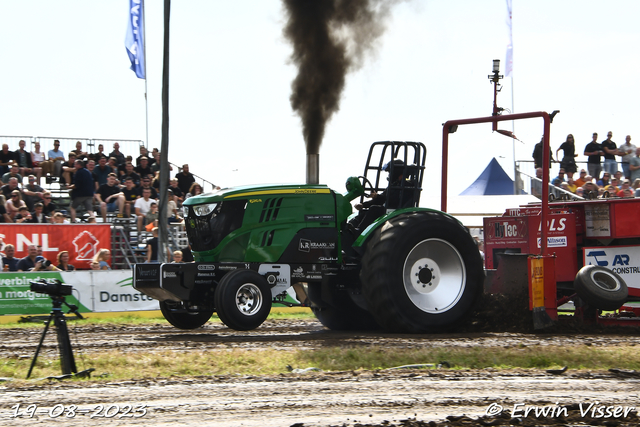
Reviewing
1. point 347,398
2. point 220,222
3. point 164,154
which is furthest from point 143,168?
point 347,398

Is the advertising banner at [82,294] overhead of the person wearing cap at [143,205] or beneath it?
beneath

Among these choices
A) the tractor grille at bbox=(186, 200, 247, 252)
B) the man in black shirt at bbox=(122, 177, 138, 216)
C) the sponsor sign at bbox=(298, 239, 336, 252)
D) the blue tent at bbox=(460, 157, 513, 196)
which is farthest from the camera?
the blue tent at bbox=(460, 157, 513, 196)

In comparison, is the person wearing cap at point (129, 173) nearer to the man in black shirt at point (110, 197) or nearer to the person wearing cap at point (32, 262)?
the man in black shirt at point (110, 197)

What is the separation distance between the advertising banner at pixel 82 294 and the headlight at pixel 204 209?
428 centimetres

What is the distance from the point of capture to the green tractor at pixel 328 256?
9008 mm

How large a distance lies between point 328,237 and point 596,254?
3.56m

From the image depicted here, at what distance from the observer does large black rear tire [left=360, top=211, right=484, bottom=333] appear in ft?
29.6

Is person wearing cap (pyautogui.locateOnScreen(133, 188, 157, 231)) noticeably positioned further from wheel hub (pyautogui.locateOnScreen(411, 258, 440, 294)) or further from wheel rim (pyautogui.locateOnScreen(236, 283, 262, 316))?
wheel hub (pyautogui.locateOnScreen(411, 258, 440, 294))

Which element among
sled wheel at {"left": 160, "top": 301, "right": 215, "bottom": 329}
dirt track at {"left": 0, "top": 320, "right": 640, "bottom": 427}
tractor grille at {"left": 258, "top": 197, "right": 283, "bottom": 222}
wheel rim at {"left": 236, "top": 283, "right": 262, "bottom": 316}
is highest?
tractor grille at {"left": 258, "top": 197, "right": 283, "bottom": 222}

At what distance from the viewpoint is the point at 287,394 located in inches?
210

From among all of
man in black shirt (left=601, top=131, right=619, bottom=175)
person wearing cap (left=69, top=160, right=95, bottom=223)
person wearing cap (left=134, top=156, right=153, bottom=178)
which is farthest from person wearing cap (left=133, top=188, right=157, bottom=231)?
man in black shirt (left=601, top=131, right=619, bottom=175)

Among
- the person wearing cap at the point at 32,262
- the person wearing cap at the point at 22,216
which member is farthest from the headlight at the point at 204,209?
the person wearing cap at the point at 22,216

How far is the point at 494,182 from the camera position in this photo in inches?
890

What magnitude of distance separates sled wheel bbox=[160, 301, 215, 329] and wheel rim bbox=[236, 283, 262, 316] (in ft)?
3.06
